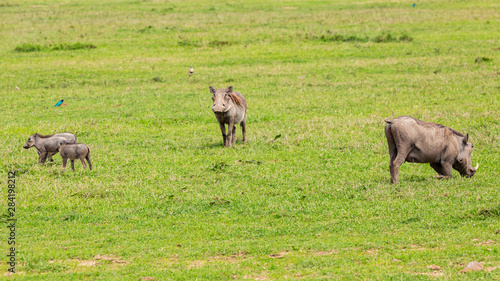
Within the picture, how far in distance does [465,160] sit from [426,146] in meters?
0.99

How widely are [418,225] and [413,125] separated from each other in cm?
268

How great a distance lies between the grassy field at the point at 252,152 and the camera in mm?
8820

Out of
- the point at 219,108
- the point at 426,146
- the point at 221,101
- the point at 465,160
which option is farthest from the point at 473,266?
the point at 221,101

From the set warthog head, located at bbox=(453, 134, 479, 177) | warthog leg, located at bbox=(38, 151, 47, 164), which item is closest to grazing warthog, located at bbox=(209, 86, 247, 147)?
warthog leg, located at bbox=(38, 151, 47, 164)

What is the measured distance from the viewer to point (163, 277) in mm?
7949

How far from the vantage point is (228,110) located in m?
16.0

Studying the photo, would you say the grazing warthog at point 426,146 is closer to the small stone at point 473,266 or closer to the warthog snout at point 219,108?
the small stone at point 473,266

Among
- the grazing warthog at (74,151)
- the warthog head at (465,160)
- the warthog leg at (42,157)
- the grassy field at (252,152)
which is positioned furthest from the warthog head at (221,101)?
the warthog head at (465,160)

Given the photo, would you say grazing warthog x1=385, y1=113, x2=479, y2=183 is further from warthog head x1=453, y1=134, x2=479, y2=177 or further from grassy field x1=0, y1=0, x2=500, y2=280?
grassy field x1=0, y1=0, x2=500, y2=280

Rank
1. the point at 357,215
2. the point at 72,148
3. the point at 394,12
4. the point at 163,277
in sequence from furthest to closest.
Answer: the point at 394,12 → the point at 72,148 → the point at 357,215 → the point at 163,277

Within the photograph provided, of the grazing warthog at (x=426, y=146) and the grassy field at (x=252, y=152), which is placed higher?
the grazing warthog at (x=426, y=146)

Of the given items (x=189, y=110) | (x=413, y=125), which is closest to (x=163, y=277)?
(x=413, y=125)

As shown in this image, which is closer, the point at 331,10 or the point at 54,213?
the point at 54,213

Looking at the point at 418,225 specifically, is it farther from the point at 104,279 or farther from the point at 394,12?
the point at 394,12
